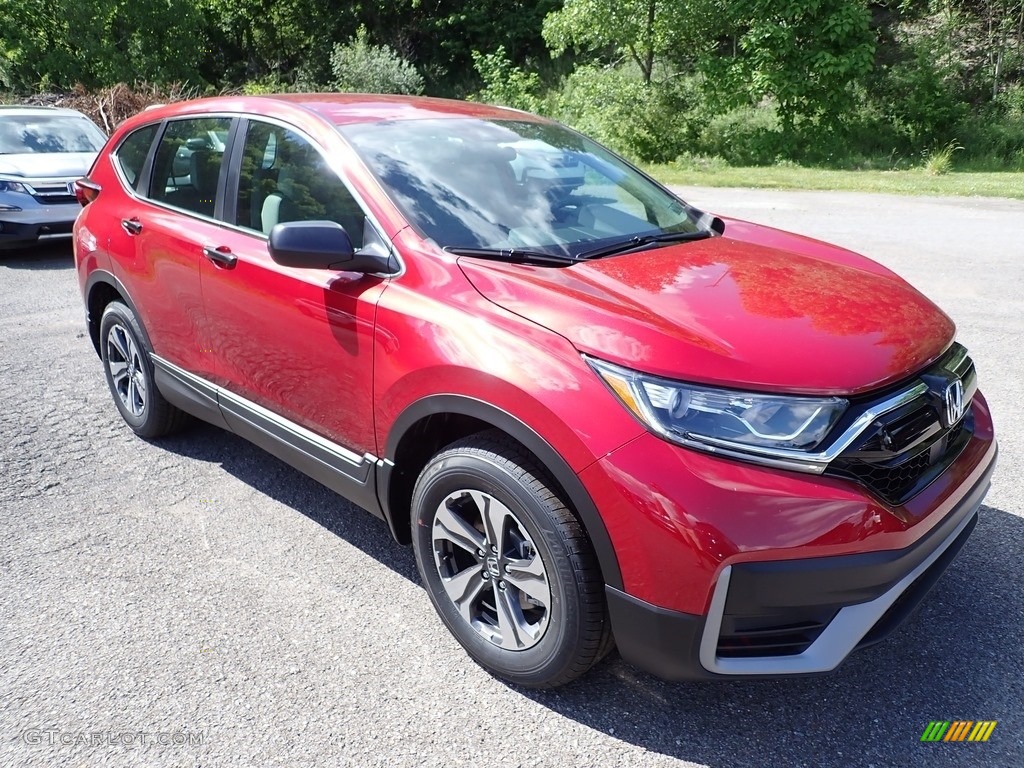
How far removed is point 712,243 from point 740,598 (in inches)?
63.0

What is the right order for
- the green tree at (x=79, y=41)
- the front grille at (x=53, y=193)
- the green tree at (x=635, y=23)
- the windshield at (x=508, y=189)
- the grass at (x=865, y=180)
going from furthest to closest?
the green tree at (x=79, y=41) → the green tree at (x=635, y=23) → the grass at (x=865, y=180) → the front grille at (x=53, y=193) → the windshield at (x=508, y=189)

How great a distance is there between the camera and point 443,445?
2.79 m

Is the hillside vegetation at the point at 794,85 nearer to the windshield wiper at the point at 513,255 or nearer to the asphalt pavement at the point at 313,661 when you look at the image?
the asphalt pavement at the point at 313,661

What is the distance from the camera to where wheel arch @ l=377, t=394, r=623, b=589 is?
7.14 ft

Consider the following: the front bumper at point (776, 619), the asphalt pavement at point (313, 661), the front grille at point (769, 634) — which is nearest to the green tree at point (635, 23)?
the asphalt pavement at point (313, 661)

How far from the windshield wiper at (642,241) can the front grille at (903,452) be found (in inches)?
43.5

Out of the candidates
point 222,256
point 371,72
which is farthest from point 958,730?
point 371,72

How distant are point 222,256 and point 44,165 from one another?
8.05m

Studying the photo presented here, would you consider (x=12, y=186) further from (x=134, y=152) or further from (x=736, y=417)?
(x=736, y=417)

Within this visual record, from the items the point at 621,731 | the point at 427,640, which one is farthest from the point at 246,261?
the point at 621,731

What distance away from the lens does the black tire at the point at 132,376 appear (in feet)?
13.7

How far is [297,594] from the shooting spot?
3.07 meters

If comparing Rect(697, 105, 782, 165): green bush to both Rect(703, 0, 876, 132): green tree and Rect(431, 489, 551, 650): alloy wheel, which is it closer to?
Rect(703, 0, 876, 132): green tree

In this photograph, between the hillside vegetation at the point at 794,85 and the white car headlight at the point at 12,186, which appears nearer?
the white car headlight at the point at 12,186
